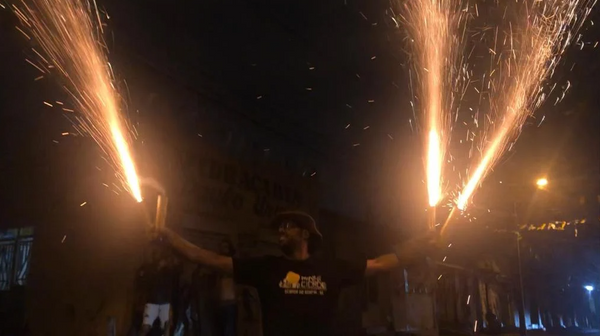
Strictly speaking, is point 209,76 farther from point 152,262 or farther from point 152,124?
point 152,262

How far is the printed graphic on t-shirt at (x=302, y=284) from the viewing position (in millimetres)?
4363

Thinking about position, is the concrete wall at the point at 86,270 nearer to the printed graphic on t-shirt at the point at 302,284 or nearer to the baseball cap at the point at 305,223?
the baseball cap at the point at 305,223

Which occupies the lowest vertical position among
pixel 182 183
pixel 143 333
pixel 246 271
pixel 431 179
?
pixel 143 333

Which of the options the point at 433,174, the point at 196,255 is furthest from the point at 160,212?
the point at 433,174

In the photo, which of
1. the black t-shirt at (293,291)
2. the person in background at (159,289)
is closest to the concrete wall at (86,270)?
the person in background at (159,289)

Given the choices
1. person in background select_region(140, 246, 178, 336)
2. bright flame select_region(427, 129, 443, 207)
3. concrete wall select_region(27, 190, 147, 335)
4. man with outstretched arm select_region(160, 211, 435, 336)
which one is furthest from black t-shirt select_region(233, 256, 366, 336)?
person in background select_region(140, 246, 178, 336)

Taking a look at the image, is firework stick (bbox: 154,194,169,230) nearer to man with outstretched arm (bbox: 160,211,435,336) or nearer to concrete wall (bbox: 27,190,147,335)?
man with outstretched arm (bbox: 160,211,435,336)

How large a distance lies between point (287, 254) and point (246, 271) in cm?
41

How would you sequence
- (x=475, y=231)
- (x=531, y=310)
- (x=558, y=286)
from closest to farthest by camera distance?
(x=475, y=231) < (x=531, y=310) < (x=558, y=286)

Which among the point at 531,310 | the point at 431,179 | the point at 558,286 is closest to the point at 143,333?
the point at 431,179

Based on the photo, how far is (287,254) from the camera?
464 cm

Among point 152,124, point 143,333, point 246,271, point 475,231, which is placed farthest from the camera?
point 475,231

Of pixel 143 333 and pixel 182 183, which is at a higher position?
pixel 182 183

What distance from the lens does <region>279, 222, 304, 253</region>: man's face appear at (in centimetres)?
463
